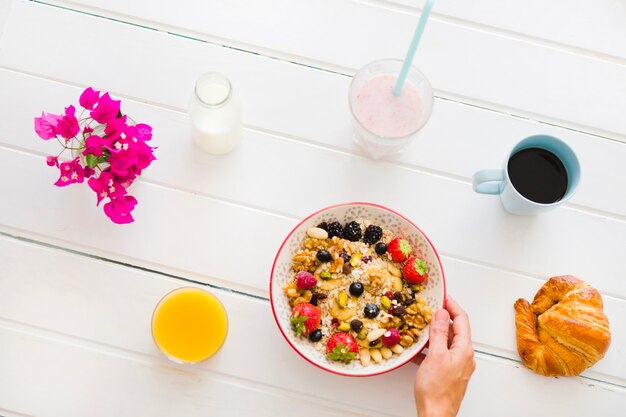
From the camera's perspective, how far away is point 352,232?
48.2 inches

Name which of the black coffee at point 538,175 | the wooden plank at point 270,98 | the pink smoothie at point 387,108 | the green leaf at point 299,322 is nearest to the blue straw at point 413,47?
the pink smoothie at point 387,108

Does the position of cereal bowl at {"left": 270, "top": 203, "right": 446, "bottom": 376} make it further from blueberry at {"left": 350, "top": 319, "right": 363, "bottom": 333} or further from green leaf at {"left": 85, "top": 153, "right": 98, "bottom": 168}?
green leaf at {"left": 85, "top": 153, "right": 98, "bottom": 168}

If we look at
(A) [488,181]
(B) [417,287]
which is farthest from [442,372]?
(A) [488,181]

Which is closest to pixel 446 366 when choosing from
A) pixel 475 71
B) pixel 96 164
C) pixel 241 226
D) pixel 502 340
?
pixel 502 340

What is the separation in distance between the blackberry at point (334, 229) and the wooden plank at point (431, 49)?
0.36m

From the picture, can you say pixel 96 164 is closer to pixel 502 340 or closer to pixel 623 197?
pixel 502 340

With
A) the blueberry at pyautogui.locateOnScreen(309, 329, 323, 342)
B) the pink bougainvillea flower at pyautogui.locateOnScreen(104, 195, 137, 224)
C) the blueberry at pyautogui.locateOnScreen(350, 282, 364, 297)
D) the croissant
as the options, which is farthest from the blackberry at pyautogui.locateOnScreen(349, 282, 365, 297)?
the pink bougainvillea flower at pyautogui.locateOnScreen(104, 195, 137, 224)

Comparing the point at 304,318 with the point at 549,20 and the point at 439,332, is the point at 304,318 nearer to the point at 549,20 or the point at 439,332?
the point at 439,332

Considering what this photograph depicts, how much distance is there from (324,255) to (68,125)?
54cm

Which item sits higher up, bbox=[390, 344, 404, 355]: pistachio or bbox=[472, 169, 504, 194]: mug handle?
bbox=[472, 169, 504, 194]: mug handle

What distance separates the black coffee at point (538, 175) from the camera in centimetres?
124

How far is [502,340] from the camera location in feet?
4.22

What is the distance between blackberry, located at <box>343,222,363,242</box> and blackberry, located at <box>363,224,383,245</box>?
1 centimetres

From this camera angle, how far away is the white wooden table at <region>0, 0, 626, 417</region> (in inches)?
49.8
